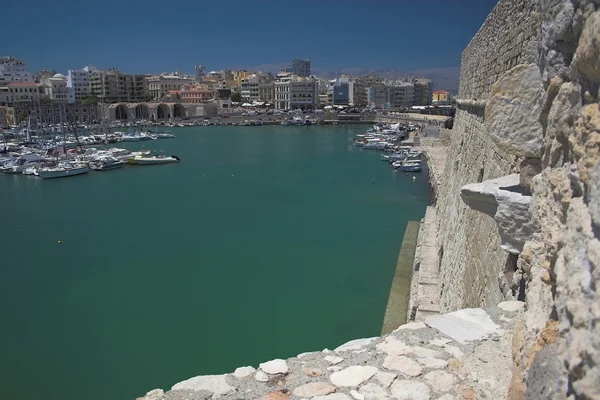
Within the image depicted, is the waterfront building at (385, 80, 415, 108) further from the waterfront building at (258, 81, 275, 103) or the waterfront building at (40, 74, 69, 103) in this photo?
the waterfront building at (40, 74, 69, 103)

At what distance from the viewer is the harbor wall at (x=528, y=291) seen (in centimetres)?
153

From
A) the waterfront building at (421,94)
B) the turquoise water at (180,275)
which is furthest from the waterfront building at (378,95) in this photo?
the turquoise water at (180,275)

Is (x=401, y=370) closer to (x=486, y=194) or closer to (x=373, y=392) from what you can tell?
(x=373, y=392)

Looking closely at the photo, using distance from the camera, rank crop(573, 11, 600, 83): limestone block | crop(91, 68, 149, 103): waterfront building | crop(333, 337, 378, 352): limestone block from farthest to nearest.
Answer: crop(91, 68, 149, 103): waterfront building → crop(333, 337, 378, 352): limestone block → crop(573, 11, 600, 83): limestone block

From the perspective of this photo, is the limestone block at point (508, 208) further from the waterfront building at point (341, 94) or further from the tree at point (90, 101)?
the waterfront building at point (341, 94)

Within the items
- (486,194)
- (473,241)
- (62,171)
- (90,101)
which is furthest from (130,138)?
(486,194)

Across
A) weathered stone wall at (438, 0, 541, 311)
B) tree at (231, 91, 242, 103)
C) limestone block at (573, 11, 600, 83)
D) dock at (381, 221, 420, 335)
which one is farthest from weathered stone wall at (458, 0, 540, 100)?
tree at (231, 91, 242, 103)

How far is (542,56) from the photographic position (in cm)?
245

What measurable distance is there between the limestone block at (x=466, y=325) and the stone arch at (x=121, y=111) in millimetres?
81325

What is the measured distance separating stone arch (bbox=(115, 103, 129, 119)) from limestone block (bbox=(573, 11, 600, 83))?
8211 centimetres

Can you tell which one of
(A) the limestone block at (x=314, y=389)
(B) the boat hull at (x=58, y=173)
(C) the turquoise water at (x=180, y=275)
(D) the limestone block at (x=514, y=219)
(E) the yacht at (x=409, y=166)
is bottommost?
(C) the turquoise water at (x=180, y=275)

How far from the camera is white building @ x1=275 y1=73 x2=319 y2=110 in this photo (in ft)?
283

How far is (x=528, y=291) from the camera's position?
221cm

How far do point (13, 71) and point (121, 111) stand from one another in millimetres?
24774
